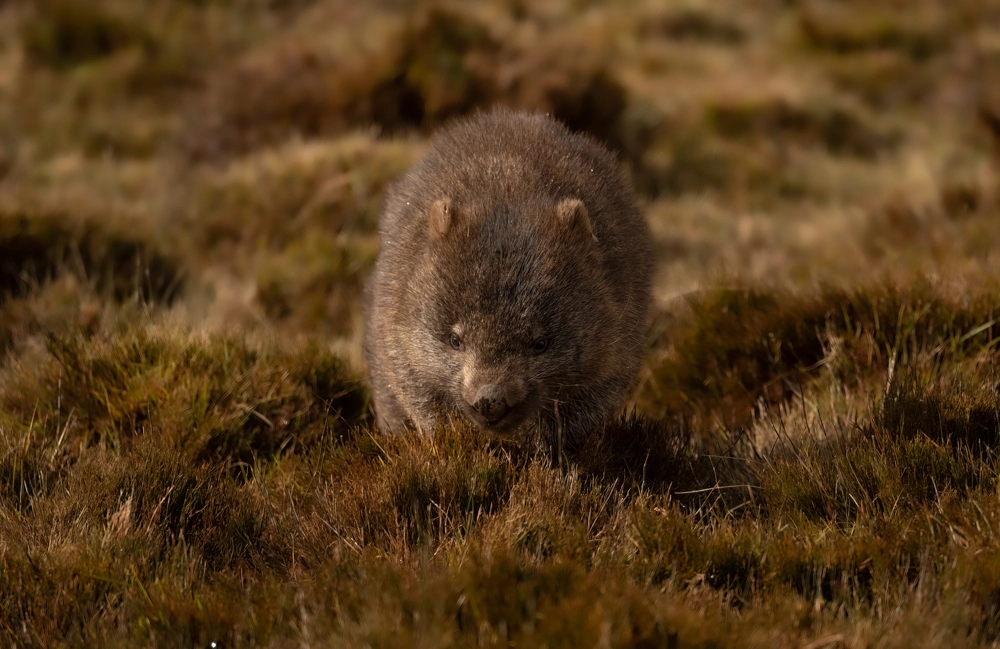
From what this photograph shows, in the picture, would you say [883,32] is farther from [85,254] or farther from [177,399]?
[177,399]

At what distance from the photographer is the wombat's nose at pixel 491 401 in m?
4.01

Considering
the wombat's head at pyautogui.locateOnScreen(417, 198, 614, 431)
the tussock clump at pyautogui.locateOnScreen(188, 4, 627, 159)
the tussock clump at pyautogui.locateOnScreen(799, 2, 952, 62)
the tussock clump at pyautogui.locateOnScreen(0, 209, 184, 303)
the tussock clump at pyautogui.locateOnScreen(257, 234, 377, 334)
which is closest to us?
the wombat's head at pyautogui.locateOnScreen(417, 198, 614, 431)

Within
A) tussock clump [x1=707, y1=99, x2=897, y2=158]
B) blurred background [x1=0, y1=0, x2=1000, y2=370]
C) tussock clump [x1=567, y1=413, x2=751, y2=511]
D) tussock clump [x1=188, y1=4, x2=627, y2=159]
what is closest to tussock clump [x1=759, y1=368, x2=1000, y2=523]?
tussock clump [x1=567, y1=413, x2=751, y2=511]

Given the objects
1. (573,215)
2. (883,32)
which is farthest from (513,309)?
(883,32)

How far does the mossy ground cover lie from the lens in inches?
131

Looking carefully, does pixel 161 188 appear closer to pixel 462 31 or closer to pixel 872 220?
pixel 462 31

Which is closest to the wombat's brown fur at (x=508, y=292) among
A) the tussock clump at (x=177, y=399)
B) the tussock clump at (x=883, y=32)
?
the tussock clump at (x=177, y=399)

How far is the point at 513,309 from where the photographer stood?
4172 millimetres

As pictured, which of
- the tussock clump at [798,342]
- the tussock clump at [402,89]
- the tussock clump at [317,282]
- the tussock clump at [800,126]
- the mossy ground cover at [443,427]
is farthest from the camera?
the tussock clump at [800,126]

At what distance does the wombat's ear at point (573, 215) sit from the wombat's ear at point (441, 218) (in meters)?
0.44

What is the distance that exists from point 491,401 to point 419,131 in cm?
736

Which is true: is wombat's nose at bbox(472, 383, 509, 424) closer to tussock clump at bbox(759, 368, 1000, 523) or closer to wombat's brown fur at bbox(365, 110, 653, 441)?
wombat's brown fur at bbox(365, 110, 653, 441)

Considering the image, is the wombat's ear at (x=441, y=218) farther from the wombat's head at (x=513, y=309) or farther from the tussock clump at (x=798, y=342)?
the tussock clump at (x=798, y=342)

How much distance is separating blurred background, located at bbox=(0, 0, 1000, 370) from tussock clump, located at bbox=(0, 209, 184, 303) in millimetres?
24
